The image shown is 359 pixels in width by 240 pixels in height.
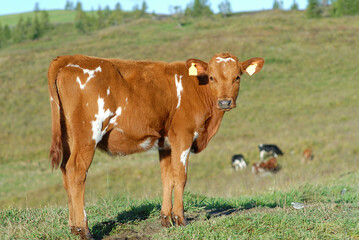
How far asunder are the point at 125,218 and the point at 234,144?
2341 centimetres

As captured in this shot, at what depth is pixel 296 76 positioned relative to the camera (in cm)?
5547

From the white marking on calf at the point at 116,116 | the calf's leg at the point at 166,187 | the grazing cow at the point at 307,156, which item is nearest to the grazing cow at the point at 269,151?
the grazing cow at the point at 307,156

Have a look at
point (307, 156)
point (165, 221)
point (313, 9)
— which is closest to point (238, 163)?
point (307, 156)

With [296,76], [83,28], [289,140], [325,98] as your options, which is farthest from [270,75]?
[83,28]

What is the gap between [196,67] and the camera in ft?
24.2

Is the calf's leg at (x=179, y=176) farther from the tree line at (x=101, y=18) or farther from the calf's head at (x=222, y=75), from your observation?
the tree line at (x=101, y=18)

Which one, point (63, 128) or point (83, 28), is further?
point (83, 28)

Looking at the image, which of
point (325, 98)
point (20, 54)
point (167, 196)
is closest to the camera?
point (167, 196)

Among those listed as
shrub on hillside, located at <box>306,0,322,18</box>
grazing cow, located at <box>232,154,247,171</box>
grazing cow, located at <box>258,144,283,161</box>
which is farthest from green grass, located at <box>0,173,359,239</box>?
shrub on hillside, located at <box>306,0,322,18</box>

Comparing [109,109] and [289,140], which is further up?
[109,109]

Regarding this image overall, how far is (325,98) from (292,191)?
122ft

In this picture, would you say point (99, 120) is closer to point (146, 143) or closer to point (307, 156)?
point (146, 143)

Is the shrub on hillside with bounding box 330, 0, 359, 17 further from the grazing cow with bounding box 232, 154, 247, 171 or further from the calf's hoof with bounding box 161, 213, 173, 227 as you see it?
the calf's hoof with bounding box 161, 213, 173, 227

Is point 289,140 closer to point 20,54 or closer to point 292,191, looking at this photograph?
point 292,191
